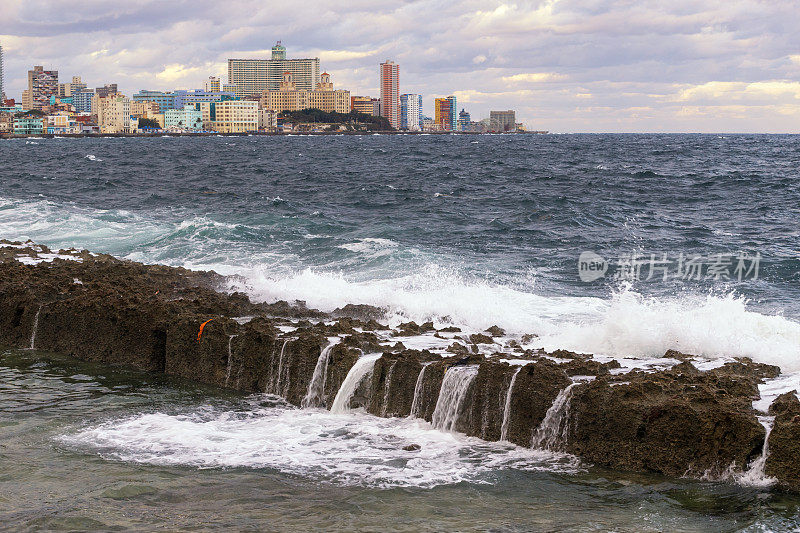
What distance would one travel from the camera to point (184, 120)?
653ft

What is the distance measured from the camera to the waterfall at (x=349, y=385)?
32.0 feet

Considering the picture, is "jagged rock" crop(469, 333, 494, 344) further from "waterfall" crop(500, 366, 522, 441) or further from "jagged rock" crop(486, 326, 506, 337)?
"waterfall" crop(500, 366, 522, 441)

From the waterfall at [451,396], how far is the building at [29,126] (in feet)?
635

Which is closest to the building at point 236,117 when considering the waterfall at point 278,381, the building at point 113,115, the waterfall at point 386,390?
the building at point 113,115

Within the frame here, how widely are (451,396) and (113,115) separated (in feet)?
649

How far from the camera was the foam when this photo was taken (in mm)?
7785

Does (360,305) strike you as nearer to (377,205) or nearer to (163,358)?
(163,358)

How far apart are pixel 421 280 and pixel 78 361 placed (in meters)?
6.91

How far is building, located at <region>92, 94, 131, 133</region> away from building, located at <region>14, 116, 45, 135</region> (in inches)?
516

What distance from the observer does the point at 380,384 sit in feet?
31.6

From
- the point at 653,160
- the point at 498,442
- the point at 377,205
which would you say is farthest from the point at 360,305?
the point at 653,160

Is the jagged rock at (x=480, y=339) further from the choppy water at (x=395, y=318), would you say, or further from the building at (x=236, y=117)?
the building at (x=236, y=117)
